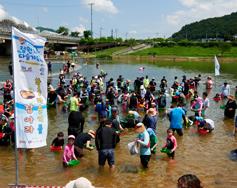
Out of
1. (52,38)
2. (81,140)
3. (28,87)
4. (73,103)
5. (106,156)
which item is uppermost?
(52,38)

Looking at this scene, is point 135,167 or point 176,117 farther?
point 176,117

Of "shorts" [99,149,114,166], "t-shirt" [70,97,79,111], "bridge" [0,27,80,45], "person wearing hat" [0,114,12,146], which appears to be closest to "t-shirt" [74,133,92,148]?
"shorts" [99,149,114,166]

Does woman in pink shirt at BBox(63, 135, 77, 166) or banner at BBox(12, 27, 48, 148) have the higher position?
banner at BBox(12, 27, 48, 148)

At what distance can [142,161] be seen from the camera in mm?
11531

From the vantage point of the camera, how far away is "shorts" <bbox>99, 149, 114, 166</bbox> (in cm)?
1094

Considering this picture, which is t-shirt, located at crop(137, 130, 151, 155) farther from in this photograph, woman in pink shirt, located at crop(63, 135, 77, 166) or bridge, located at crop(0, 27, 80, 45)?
bridge, located at crop(0, 27, 80, 45)

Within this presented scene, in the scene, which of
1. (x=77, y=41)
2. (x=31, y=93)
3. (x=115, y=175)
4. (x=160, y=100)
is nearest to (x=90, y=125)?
(x=160, y=100)

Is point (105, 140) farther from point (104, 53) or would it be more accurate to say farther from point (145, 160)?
point (104, 53)

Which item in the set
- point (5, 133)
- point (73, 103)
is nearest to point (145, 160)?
point (5, 133)

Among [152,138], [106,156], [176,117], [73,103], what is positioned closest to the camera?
[106,156]

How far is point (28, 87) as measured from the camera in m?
8.05

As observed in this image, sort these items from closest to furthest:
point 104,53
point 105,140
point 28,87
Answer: point 28,87
point 105,140
point 104,53

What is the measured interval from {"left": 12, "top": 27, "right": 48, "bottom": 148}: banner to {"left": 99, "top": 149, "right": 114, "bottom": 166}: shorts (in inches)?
116

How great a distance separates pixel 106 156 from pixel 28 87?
12.9ft
